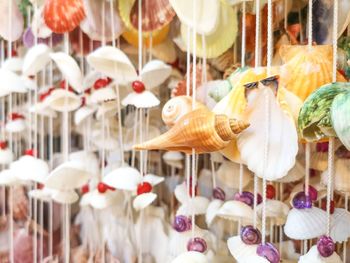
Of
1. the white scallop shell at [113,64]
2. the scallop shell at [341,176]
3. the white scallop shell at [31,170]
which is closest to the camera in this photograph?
the scallop shell at [341,176]

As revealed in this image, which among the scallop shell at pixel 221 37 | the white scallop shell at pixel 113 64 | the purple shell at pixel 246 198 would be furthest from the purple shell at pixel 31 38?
the purple shell at pixel 246 198

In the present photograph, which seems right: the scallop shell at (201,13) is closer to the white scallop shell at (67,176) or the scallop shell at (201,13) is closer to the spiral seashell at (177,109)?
the spiral seashell at (177,109)

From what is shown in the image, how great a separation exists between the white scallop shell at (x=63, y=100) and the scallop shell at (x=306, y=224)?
1.15 feet

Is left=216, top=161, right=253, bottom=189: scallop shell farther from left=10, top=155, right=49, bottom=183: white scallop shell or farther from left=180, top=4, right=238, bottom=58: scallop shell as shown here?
left=10, top=155, right=49, bottom=183: white scallop shell

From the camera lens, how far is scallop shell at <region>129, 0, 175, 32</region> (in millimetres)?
620

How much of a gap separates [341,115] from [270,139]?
0.26 feet

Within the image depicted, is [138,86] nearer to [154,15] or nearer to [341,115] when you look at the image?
[154,15]

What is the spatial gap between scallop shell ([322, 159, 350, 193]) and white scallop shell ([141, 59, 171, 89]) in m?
0.23

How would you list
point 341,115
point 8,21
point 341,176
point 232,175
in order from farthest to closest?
1. point 8,21
2. point 232,175
3. point 341,176
4. point 341,115

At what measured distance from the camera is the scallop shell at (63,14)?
0.65 metres

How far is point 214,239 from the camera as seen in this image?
2.31 feet

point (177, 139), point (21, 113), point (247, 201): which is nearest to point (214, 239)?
point (247, 201)

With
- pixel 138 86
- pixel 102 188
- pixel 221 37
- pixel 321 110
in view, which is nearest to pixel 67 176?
pixel 102 188

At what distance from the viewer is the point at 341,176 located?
1.66ft
